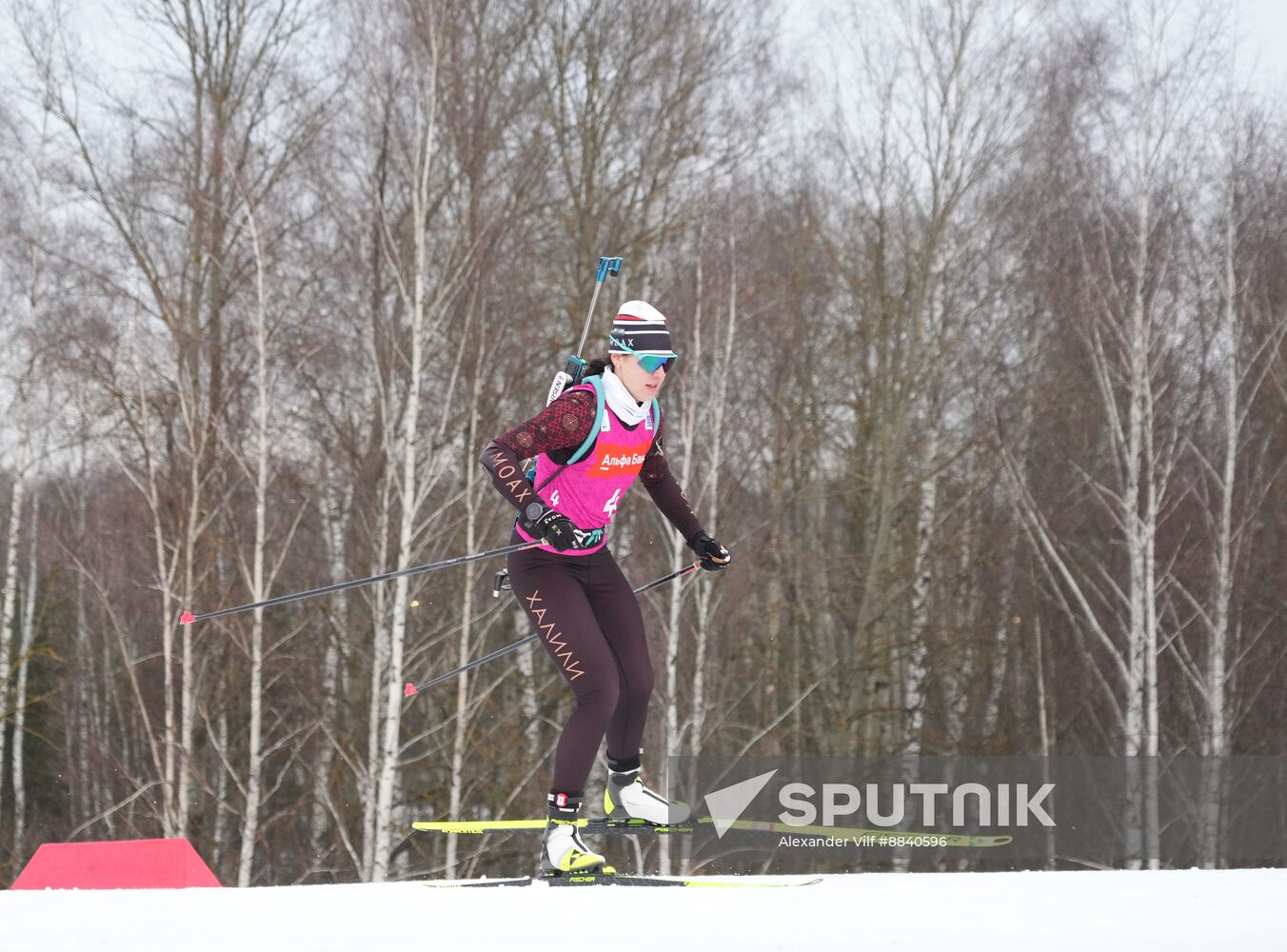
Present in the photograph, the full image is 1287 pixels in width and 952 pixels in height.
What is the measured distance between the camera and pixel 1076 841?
51.2 feet

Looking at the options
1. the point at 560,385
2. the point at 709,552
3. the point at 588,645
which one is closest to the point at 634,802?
the point at 588,645

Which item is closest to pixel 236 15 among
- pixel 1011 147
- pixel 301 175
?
pixel 301 175

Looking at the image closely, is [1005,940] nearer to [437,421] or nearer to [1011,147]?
[437,421]

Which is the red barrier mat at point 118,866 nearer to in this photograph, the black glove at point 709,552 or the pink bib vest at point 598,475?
the pink bib vest at point 598,475

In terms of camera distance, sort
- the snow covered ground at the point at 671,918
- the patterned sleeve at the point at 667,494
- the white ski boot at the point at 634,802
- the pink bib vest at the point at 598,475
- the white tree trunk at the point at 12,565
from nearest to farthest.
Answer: the snow covered ground at the point at 671,918, the pink bib vest at the point at 598,475, the white ski boot at the point at 634,802, the patterned sleeve at the point at 667,494, the white tree trunk at the point at 12,565

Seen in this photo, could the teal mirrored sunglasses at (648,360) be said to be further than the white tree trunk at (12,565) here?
No

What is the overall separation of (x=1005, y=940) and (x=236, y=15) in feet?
50.2

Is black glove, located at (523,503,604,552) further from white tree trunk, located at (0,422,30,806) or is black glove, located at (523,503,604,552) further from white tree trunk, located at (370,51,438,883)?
white tree trunk, located at (0,422,30,806)

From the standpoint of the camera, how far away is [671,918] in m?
3.56

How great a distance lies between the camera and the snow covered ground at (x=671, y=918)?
3.26 m

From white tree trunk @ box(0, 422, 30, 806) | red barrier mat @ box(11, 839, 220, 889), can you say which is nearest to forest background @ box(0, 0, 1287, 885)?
white tree trunk @ box(0, 422, 30, 806)

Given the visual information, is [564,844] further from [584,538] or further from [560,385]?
[560,385]

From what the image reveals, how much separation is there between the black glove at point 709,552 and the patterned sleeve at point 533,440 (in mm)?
795

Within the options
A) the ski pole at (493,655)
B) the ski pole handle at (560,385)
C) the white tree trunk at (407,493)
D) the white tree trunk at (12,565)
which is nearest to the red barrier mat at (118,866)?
the ski pole at (493,655)
